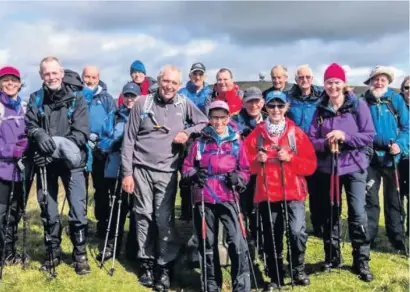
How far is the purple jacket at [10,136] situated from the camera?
27.9 feet

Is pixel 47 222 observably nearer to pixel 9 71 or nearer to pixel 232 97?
pixel 9 71

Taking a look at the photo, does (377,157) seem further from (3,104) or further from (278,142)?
(3,104)

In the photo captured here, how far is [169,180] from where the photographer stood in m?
8.66

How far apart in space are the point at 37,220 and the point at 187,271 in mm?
5080

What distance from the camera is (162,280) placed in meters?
8.65

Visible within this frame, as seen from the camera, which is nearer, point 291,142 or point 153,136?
point 291,142

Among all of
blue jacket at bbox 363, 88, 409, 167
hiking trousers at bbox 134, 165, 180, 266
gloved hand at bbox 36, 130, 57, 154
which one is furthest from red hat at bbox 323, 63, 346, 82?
gloved hand at bbox 36, 130, 57, 154

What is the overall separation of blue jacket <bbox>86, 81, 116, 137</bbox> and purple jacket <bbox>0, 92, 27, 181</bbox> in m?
1.45

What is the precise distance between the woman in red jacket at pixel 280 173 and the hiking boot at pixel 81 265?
322 centimetres

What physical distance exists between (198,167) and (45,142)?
2.49m

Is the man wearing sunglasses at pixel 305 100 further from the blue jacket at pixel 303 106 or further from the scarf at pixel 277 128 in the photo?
the scarf at pixel 277 128

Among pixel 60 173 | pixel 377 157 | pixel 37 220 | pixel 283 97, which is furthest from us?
pixel 37 220

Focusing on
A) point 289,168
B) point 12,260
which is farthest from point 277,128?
point 12,260

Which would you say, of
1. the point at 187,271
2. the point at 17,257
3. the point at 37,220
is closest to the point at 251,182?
the point at 187,271
